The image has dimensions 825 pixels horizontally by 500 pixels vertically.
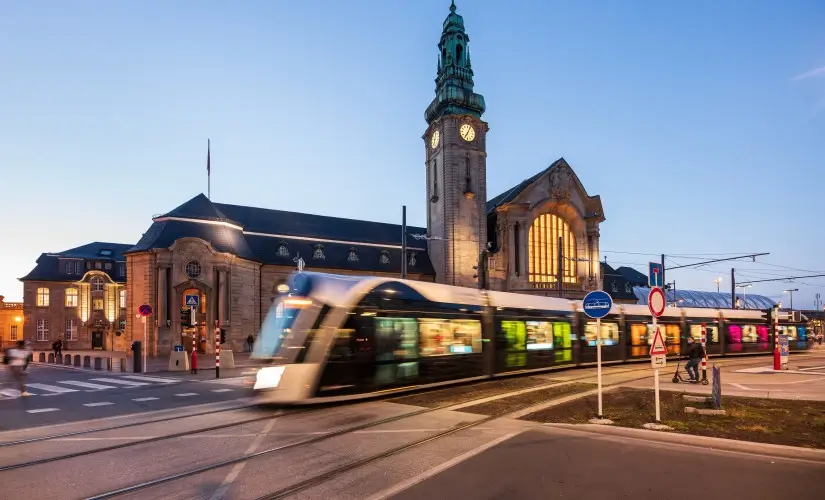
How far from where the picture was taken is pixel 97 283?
5947 cm

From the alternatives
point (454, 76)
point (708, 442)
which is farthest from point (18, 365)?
point (454, 76)

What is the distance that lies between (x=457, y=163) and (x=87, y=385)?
3737 centimetres

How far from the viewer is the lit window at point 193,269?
4112 cm

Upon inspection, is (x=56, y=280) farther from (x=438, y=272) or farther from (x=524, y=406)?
(x=524, y=406)

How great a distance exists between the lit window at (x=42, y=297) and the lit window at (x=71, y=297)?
1.83 meters

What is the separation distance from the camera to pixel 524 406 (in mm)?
12805

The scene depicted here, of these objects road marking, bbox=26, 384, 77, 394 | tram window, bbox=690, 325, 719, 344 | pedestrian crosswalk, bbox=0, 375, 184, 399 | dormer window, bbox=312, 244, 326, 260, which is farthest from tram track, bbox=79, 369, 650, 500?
dormer window, bbox=312, 244, 326, 260

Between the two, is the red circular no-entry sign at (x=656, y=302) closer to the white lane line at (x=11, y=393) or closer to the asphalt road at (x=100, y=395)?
the asphalt road at (x=100, y=395)

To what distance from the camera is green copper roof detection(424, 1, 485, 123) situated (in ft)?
168

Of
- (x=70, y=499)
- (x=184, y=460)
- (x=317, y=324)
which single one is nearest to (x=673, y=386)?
(x=317, y=324)

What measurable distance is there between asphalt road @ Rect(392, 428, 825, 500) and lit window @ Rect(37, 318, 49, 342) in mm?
63680

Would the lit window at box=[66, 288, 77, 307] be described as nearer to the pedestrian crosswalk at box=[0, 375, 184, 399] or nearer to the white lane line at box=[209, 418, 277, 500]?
the pedestrian crosswalk at box=[0, 375, 184, 399]

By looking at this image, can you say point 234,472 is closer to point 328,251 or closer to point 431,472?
point 431,472

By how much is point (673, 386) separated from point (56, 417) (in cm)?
1681
